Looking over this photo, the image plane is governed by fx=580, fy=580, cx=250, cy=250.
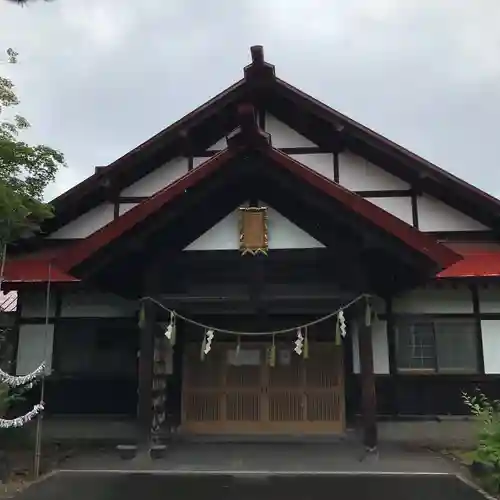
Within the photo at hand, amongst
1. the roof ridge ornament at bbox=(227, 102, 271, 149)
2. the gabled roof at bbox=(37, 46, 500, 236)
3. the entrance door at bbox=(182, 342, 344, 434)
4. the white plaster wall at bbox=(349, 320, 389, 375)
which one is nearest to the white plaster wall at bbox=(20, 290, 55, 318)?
the gabled roof at bbox=(37, 46, 500, 236)

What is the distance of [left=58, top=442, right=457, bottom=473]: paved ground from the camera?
803 cm

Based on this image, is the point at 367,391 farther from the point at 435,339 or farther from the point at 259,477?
the point at 435,339

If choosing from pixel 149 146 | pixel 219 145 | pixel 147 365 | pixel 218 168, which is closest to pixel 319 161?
pixel 219 145

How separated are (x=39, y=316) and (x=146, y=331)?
11.4 feet

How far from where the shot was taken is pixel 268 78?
39.7ft

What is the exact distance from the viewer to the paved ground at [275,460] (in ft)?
26.3

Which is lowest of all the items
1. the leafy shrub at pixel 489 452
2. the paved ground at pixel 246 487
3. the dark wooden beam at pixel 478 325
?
the paved ground at pixel 246 487

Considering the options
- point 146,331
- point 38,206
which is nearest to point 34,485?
point 146,331

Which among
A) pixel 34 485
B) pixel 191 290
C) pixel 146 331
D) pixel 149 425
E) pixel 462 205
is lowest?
pixel 34 485

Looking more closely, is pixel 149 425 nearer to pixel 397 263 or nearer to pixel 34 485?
pixel 34 485

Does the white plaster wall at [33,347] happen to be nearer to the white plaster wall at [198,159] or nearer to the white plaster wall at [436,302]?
the white plaster wall at [198,159]

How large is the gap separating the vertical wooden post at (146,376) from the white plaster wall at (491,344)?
6088 millimetres

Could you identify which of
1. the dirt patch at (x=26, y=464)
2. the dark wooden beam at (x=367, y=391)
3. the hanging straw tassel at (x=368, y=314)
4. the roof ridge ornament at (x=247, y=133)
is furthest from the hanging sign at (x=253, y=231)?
the dirt patch at (x=26, y=464)

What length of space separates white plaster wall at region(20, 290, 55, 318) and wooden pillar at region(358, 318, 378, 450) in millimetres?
6228
